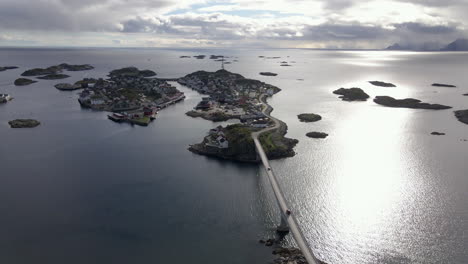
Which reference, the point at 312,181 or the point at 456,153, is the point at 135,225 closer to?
the point at 312,181

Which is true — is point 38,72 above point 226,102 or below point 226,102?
above

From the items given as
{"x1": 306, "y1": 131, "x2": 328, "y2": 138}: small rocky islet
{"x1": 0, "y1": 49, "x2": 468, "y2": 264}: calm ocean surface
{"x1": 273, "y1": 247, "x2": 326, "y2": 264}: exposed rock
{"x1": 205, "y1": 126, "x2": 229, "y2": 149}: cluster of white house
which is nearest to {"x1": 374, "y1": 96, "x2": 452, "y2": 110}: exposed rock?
{"x1": 0, "y1": 49, "x2": 468, "y2": 264}: calm ocean surface

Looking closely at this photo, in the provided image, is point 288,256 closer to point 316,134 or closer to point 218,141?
point 218,141

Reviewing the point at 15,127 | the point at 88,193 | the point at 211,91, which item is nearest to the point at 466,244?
the point at 88,193

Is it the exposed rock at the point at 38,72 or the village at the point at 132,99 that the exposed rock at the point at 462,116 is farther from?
the exposed rock at the point at 38,72

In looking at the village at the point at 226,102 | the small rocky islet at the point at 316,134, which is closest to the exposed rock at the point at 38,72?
the village at the point at 226,102

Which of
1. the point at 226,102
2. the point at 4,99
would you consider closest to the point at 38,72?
the point at 4,99
